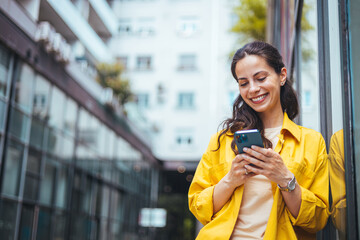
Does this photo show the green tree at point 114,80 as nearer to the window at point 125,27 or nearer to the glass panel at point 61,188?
the glass panel at point 61,188

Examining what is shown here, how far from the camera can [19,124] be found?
11.5 m

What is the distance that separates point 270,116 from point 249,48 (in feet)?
1.15

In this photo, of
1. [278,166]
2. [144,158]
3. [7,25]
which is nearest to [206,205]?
[278,166]

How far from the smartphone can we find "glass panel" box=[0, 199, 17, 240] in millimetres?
9891

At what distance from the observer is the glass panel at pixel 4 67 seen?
10.7 m

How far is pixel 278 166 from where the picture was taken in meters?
1.83

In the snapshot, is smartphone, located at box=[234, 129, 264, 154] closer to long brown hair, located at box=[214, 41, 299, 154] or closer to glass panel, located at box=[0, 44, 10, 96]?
long brown hair, located at box=[214, 41, 299, 154]

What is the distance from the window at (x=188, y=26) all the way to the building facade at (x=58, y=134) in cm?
675

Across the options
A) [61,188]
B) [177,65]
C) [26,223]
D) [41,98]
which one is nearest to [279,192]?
[26,223]

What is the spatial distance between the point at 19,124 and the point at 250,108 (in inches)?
401

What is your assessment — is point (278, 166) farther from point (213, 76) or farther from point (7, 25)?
point (213, 76)

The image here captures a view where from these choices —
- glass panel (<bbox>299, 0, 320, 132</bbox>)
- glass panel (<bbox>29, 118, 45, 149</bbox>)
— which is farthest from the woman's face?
glass panel (<bbox>29, 118, 45, 149</bbox>)

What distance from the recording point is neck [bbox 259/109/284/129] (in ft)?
7.46

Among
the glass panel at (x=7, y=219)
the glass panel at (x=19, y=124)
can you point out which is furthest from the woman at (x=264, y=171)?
the glass panel at (x=19, y=124)
